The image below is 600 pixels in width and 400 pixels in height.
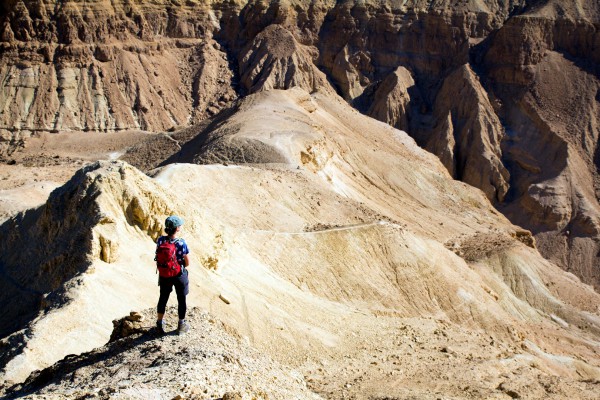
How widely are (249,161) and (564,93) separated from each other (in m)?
45.4

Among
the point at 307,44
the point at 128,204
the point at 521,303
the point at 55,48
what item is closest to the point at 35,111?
the point at 55,48

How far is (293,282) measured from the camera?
84.4 ft

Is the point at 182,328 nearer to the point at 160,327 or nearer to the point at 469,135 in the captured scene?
the point at 160,327

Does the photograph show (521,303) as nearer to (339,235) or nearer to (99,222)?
(339,235)

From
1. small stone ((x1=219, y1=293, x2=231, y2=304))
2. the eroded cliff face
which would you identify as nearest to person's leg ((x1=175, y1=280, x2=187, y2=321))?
small stone ((x1=219, y1=293, x2=231, y2=304))

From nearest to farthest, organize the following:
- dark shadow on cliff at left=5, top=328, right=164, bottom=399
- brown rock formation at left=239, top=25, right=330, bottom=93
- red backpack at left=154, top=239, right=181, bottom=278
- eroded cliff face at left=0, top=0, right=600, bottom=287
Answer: dark shadow on cliff at left=5, top=328, right=164, bottom=399 < red backpack at left=154, top=239, right=181, bottom=278 < eroded cliff face at left=0, top=0, right=600, bottom=287 < brown rock formation at left=239, top=25, right=330, bottom=93

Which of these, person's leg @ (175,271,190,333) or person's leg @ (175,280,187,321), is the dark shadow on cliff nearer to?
person's leg @ (175,271,190,333)

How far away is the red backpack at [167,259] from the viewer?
11539mm

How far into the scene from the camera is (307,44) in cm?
8231

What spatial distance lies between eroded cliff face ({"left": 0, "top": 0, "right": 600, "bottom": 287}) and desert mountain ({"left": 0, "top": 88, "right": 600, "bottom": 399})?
21426 mm

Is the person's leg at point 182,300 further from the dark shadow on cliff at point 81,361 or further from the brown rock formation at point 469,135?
the brown rock formation at point 469,135

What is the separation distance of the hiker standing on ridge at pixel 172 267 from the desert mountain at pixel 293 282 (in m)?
0.44

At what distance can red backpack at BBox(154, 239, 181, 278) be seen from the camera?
11539mm

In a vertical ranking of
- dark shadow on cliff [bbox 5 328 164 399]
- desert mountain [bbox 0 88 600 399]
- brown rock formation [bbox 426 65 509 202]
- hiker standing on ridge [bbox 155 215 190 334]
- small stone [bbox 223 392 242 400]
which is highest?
hiker standing on ridge [bbox 155 215 190 334]
